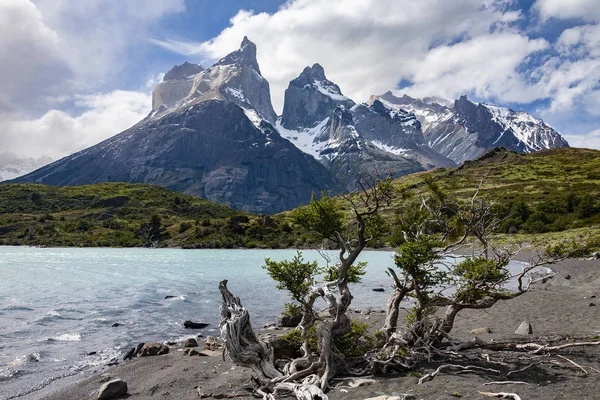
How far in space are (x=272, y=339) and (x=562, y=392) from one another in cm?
1112

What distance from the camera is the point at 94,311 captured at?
3731 cm

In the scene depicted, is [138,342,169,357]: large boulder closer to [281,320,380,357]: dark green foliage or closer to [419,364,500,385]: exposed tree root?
[281,320,380,357]: dark green foliage

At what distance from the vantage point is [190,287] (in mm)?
54812

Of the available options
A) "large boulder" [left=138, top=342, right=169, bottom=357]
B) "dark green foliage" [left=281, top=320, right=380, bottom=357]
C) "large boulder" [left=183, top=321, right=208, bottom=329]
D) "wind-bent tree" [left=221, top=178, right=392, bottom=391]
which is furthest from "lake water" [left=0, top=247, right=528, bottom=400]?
"wind-bent tree" [left=221, top=178, right=392, bottom=391]

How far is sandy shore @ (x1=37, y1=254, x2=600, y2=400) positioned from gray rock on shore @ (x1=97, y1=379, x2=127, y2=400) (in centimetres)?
39

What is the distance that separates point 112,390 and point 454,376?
1361 centimetres

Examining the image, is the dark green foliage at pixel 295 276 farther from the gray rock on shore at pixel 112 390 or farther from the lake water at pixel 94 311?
the lake water at pixel 94 311

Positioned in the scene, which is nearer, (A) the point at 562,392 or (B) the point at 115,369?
(A) the point at 562,392

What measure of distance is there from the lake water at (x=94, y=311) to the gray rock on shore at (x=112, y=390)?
4.16m

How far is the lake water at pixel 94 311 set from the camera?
72.6ft

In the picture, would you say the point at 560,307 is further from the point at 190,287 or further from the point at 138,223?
the point at 138,223

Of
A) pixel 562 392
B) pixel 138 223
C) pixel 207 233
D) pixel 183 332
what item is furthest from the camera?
pixel 138 223

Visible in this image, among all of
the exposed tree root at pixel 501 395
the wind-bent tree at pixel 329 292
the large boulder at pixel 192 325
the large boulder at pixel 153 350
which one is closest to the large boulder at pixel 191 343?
the large boulder at pixel 153 350

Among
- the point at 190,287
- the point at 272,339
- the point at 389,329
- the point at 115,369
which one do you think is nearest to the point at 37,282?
the point at 190,287
